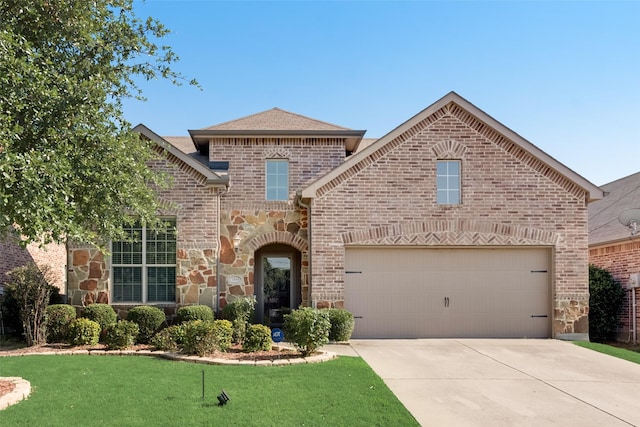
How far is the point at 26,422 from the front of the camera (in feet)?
23.4

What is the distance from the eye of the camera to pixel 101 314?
46.8 ft

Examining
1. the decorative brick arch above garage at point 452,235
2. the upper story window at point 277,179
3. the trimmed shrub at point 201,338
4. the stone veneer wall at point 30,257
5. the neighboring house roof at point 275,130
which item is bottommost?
the trimmed shrub at point 201,338

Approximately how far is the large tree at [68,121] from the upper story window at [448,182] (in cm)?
799

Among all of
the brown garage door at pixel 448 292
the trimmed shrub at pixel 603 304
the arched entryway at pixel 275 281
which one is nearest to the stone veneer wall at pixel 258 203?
the arched entryway at pixel 275 281

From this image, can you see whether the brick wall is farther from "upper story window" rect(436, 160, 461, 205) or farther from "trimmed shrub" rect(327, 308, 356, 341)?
"trimmed shrub" rect(327, 308, 356, 341)

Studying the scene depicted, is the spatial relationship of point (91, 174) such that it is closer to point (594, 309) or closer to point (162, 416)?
point (162, 416)

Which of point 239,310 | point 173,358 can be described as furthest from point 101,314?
point 173,358

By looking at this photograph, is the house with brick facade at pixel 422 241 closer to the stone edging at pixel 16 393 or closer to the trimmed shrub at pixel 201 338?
the trimmed shrub at pixel 201 338

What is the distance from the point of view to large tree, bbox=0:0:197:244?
7.44 metres

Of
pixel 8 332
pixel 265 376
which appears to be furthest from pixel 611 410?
pixel 8 332

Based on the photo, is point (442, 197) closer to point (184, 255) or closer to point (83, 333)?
point (184, 255)

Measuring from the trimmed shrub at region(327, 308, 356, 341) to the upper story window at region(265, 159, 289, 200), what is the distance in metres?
4.35

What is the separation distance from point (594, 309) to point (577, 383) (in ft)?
24.0

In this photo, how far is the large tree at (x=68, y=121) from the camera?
24.4 ft
